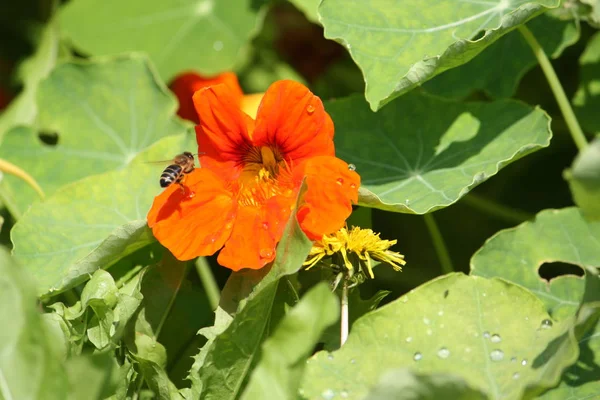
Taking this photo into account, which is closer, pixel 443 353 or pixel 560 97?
pixel 443 353

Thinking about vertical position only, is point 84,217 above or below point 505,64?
below

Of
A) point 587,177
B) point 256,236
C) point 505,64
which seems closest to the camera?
point 587,177

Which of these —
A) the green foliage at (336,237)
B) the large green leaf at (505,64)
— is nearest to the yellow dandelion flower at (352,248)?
the green foliage at (336,237)

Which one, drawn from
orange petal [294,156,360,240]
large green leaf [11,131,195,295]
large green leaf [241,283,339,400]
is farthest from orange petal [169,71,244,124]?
large green leaf [241,283,339,400]

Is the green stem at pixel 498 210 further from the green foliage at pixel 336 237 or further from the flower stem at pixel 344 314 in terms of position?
the flower stem at pixel 344 314

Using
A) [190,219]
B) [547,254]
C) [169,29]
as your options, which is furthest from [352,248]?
[169,29]

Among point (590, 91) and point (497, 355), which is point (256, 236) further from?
point (590, 91)

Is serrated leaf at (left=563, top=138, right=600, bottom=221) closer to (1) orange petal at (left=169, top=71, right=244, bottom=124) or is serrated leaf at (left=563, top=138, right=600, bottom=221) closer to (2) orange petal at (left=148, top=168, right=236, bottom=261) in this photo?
(2) orange petal at (left=148, top=168, right=236, bottom=261)

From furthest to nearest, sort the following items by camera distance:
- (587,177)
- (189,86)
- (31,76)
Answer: (31,76) → (189,86) → (587,177)
